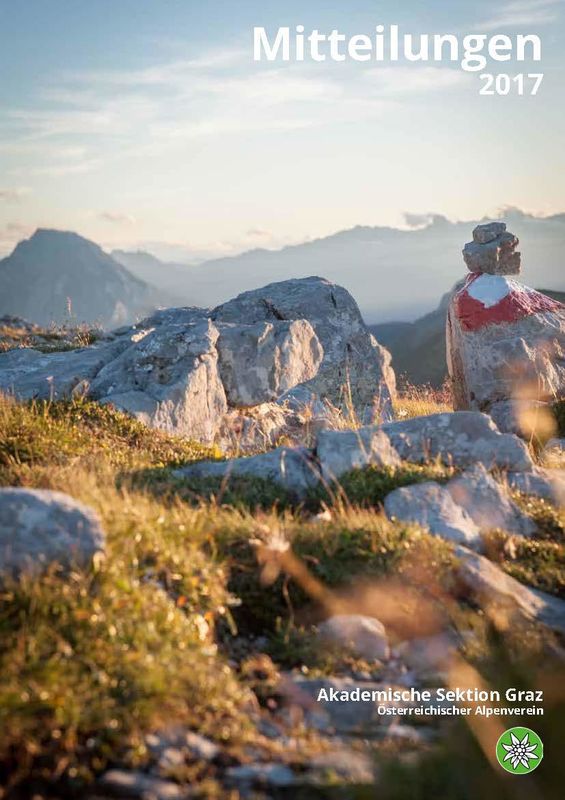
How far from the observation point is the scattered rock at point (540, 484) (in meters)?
9.62

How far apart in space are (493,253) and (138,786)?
16.9 m

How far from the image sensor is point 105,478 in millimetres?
8414

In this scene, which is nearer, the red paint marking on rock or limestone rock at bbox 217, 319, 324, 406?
limestone rock at bbox 217, 319, 324, 406

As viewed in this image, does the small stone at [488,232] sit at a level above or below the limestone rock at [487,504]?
above

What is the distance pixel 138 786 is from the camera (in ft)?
14.0

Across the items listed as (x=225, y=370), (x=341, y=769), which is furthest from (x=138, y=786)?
(x=225, y=370)

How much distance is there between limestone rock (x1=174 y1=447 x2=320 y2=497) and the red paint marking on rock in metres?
9.39

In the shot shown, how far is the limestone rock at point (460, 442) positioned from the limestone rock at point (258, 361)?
4.52m

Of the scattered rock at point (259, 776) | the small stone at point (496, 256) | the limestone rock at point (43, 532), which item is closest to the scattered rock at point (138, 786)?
the scattered rock at point (259, 776)

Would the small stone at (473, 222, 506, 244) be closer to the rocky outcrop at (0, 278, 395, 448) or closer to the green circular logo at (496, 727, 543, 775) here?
the rocky outcrop at (0, 278, 395, 448)

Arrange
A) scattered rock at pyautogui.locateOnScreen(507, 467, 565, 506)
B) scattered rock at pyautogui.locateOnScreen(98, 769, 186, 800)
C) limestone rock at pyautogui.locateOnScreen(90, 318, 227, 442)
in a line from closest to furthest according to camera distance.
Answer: scattered rock at pyautogui.locateOnScreen(98, 769, 186, 800) < scattered rock at pyautogui.locateOnScreen(507, 467, 565, 506) < limestone rock at pyautogui.locateOnScreen(90, 318, 227, 442)

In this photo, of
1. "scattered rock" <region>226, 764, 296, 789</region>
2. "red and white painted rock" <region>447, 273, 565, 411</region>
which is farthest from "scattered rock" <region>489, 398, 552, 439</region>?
"scattered rock" <region>226, 764, 296, 789</region>

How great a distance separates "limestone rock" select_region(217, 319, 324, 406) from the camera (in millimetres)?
15070

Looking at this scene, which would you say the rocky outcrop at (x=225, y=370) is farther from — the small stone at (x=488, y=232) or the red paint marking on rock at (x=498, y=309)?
the small stone at (x=488, y=232)
